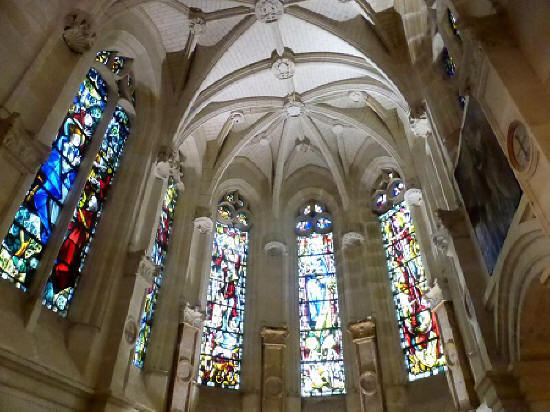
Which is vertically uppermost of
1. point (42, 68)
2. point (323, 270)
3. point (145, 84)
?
point (145, 84)

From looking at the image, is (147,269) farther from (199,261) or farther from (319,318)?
(319,318)

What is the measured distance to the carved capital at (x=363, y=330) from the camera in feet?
36.4

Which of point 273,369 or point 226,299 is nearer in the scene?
point 273,369

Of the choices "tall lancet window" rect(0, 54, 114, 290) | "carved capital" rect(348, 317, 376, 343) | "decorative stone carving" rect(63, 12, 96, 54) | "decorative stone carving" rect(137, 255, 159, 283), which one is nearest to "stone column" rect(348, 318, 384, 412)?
"carved capital" rect(348, 317, 376, 343)

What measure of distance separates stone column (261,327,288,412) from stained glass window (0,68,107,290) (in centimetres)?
610

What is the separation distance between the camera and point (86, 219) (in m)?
8.47

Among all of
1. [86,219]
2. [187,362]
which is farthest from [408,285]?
[86,219]

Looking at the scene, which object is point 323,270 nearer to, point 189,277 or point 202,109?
point 189,277

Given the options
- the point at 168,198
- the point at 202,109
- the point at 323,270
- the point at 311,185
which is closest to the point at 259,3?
the point at 202,109

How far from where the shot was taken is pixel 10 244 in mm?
6516

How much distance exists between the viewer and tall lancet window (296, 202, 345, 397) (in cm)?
1139

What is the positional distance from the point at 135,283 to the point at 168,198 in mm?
4298

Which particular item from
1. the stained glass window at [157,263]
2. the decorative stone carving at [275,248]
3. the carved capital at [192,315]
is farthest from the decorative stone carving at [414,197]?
the stained glass window at [157,263]

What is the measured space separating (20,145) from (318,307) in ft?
29.1
